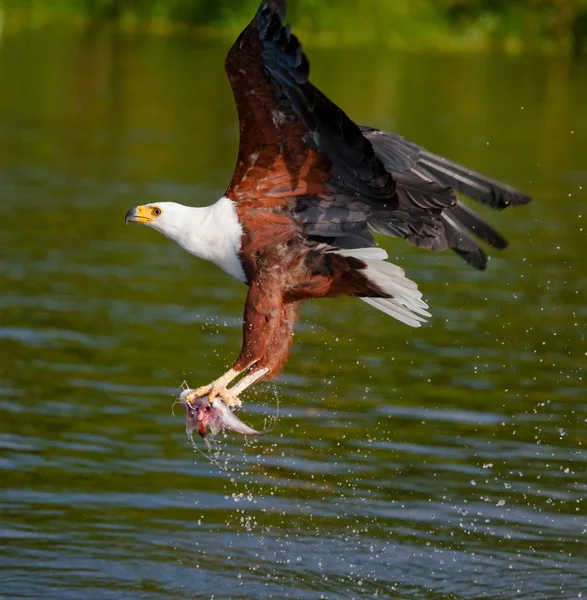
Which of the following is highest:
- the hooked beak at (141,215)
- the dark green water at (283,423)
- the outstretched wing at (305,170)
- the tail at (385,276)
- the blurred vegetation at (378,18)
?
the blurred vegetation at (378,18)

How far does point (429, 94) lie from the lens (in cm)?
2692

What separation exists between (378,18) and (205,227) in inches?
1217

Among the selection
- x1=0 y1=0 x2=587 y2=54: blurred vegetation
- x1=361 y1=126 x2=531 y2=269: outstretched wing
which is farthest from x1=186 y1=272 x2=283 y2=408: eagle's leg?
x1=0 y1=0 x2=587 y2=54: blurred vegetation

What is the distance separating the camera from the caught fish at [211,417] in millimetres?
6996

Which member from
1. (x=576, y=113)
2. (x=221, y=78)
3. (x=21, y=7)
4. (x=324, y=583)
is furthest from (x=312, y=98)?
(x=21, y=7)

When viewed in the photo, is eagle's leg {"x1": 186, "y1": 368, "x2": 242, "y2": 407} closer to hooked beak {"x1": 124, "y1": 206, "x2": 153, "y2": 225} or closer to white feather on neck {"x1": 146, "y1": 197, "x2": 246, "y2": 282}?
white feather on neck {"x1": 146, "y1": 197, "x2": 246, "y2": 282}

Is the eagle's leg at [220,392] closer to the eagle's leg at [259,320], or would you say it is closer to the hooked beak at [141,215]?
the eagle's leg at [259,320]

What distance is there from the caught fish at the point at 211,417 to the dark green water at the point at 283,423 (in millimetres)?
826

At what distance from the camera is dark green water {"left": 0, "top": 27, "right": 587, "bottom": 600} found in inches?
305

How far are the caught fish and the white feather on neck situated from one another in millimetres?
564

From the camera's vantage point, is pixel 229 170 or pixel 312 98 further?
pixel 229 170

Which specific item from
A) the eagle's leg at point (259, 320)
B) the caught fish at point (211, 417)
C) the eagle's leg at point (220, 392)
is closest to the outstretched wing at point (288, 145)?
the eagle's leg at point (259, 320)

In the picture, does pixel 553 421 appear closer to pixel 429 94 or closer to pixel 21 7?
pixel 429 94

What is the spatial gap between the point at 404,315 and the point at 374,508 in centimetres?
135
